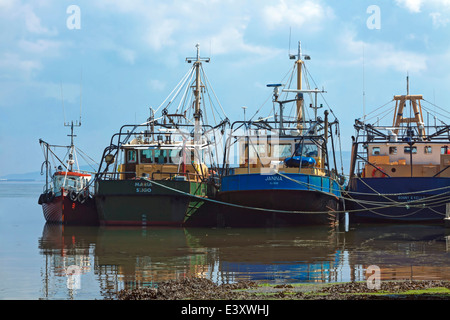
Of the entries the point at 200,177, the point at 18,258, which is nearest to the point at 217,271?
the point at 18,258

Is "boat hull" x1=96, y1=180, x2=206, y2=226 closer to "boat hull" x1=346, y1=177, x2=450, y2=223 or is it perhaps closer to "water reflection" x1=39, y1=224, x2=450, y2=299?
"water reflection" x1=39, y1=224, x2=450, y2=299

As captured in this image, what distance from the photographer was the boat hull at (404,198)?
100 feet

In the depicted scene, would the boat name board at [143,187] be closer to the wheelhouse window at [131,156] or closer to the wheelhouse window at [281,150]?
the wheelhouse window at [131,156]

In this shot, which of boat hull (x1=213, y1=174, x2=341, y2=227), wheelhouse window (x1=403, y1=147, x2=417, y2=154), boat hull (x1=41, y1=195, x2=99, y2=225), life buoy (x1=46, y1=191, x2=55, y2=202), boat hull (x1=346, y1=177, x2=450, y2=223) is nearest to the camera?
boat hull (x1=213, y1=174, x2=341, y2=227)

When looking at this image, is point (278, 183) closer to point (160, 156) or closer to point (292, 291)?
point (160, 156)

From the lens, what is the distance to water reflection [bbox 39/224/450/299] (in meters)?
15.1

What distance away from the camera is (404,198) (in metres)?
A: 30.8

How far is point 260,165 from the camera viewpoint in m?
31.2

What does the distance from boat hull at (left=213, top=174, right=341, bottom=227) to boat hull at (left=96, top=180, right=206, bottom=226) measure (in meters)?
1.84

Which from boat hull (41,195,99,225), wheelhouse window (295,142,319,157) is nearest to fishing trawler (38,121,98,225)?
boat hull (41,195,99,225)

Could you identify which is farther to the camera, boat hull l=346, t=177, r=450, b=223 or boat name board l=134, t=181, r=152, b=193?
boat hull l=346, t=177, r=450, b=223

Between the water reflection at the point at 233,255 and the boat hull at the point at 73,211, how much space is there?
250cm
